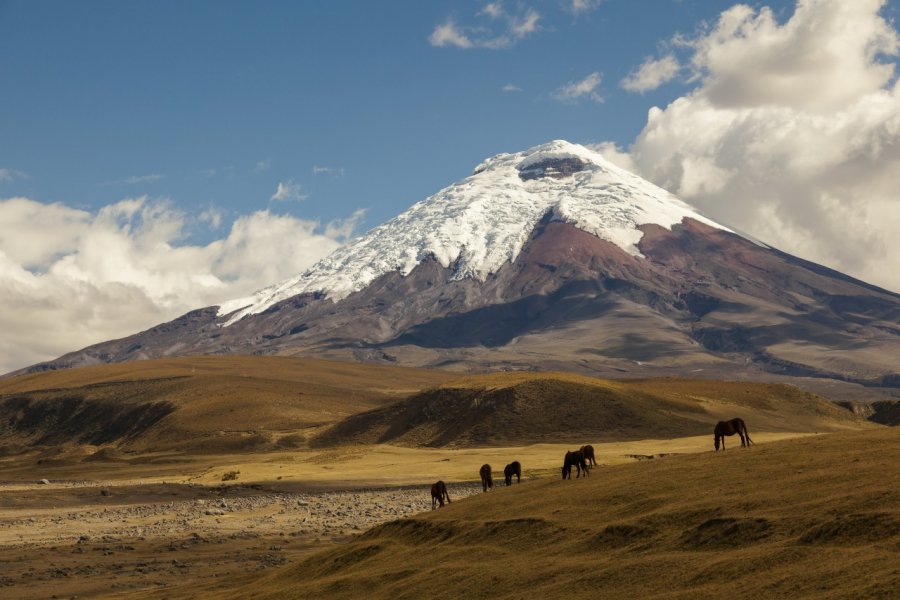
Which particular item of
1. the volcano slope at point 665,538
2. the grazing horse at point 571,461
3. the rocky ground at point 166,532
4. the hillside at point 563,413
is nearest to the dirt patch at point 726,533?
the volcano slope at point 665,538

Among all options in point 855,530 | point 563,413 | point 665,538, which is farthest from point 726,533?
point 563,413

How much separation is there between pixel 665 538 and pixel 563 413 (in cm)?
10489

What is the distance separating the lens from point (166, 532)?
5388 cm

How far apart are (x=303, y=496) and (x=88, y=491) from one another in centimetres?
1645

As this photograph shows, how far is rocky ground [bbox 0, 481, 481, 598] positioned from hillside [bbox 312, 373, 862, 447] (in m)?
50.3

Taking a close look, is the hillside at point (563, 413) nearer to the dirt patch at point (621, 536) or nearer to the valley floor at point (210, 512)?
the valley floor at point (210, 512)

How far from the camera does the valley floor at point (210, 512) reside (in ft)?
134

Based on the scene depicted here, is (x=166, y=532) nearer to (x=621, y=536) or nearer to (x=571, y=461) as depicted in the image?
(x=571, y=461)

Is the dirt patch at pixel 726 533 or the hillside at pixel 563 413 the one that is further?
the hillside at pixel 563 413

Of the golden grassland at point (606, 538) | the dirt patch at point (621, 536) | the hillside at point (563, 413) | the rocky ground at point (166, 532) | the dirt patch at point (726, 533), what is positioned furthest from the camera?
the hillside at point (563, 413)

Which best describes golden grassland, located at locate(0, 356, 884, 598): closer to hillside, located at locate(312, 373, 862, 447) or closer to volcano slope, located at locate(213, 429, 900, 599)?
volcano slope, located at locate(213, 429, 900, 599)

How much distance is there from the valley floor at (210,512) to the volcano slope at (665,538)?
6.04 metres

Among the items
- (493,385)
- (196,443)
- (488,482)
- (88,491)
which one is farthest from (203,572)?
(196,443)

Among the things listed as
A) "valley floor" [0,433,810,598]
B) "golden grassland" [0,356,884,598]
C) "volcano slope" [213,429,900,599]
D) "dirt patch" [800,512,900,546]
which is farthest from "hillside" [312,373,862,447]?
"dirt patch" [800,512,900,546]
